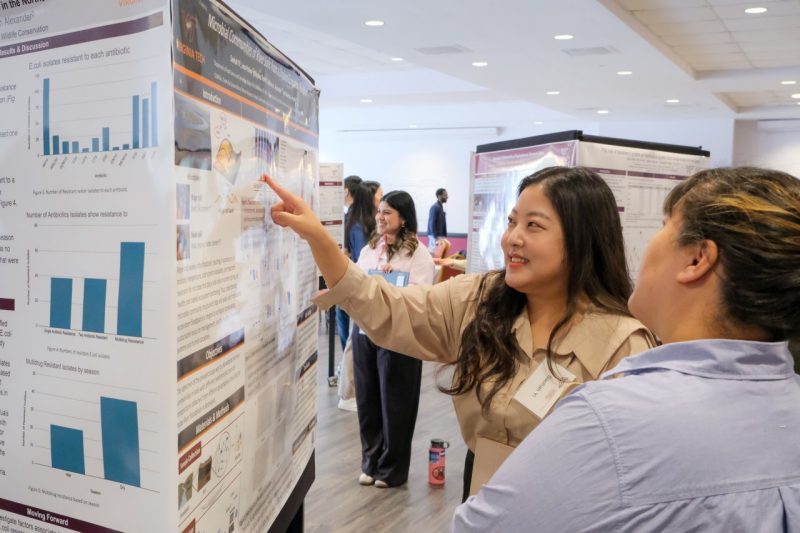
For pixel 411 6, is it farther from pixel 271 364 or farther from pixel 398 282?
pixel 271 364

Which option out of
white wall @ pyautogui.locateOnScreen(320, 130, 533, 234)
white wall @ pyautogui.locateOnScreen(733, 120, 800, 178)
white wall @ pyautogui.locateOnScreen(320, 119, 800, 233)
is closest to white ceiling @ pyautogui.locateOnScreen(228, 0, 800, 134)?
white wall @ pyautogui.locateOnScreen(320, 119, 800, 233)

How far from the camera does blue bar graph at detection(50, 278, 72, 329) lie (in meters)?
1.10

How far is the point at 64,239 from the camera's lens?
1099mm

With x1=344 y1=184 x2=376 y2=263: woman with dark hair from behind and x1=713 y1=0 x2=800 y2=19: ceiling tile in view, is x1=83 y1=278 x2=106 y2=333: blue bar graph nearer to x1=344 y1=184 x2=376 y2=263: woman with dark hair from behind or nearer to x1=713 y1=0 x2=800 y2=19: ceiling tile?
x1=344 y1=184 x2=376 y2=263: woman with dark hair from behind

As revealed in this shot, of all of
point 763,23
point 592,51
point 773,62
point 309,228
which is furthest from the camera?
point 773,62

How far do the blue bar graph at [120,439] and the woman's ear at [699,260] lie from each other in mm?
792

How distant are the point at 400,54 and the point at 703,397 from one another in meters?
7.52

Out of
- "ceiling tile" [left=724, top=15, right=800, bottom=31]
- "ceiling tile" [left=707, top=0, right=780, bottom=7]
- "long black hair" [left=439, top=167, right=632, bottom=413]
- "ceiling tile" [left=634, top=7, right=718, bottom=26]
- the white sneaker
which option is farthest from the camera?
"ceiling tile" [left=724, top=15, right=800, bottom=31]

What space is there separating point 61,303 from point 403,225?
11.2 feet

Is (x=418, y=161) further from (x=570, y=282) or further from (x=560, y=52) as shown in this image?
(x=570, y=282)

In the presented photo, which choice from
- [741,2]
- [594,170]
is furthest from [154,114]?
[741,2]

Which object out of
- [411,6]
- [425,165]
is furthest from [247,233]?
[425,165]

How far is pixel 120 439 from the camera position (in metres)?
1.06

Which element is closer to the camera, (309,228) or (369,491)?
(309,228)
